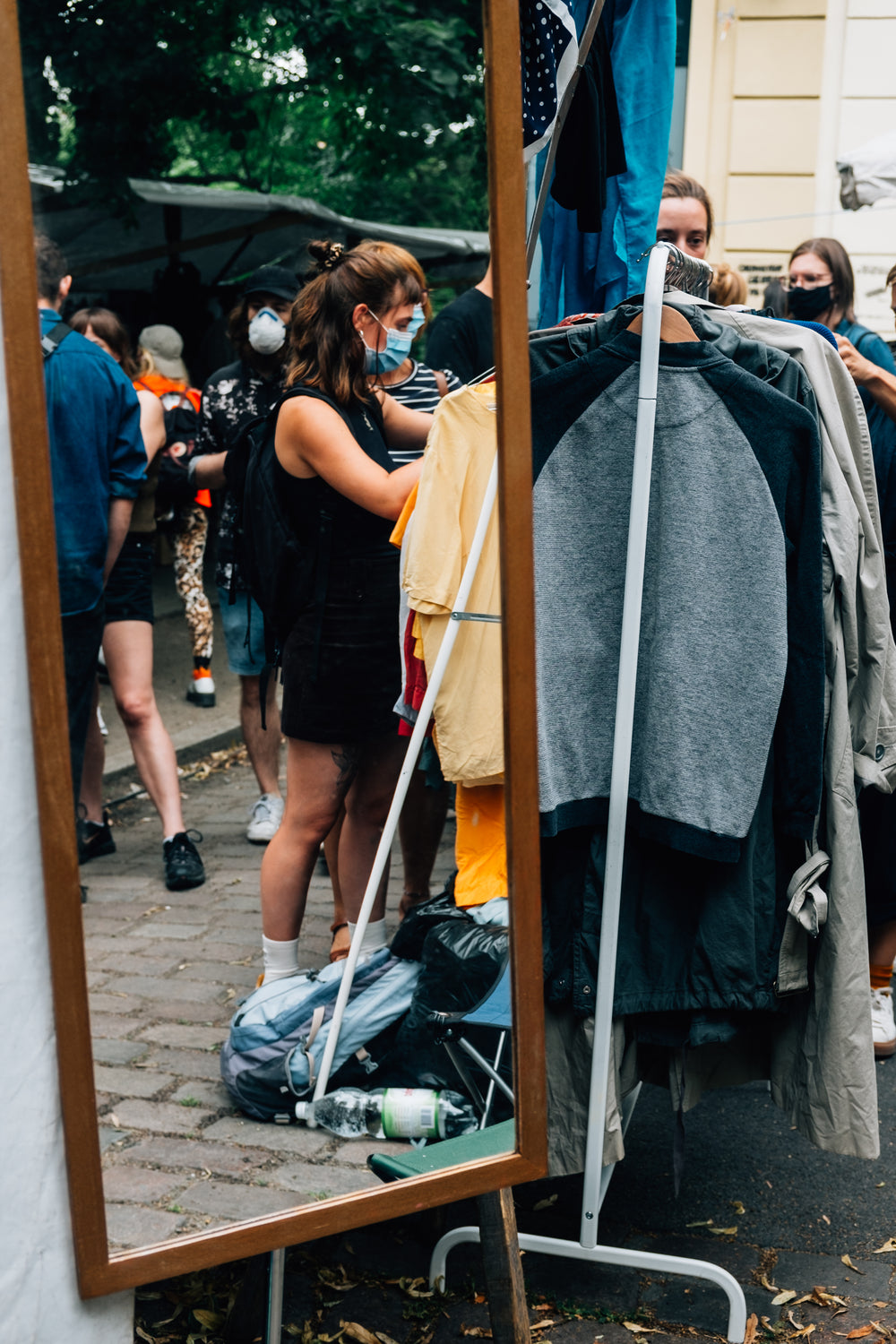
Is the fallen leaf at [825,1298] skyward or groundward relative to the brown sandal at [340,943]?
groundward

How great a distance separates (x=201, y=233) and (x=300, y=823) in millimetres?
1203

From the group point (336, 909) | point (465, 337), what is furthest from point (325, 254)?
point (336, 909)

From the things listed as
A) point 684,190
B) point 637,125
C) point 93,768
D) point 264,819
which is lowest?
point 264,819

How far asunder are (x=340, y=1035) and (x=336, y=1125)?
0.60 ft

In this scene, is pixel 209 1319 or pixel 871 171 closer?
pixel 209 1319

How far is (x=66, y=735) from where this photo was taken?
1.59m

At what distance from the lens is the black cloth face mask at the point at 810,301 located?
3.72 meters

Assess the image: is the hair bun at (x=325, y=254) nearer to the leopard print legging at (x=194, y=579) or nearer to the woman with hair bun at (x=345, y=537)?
the woman with hair bun at (x=345, y=537)

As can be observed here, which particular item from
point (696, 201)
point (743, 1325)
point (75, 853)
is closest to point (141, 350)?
point (75, 853)

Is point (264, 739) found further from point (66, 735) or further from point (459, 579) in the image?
point (66, 735)

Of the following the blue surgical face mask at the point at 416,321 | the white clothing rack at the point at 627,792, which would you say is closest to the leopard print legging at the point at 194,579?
the blue surgical face mask at the point at 416,321

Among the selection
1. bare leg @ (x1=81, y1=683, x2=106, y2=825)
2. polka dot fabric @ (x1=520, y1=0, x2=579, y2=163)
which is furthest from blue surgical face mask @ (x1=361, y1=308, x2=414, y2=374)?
bare leg @ (x1=81, y1=683, x2=106, y2=825)

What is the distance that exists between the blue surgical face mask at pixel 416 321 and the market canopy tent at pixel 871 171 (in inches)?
167

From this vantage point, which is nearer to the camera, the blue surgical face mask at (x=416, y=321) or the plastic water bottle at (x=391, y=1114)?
the plastic water bottle at (x=391, y=1114)
